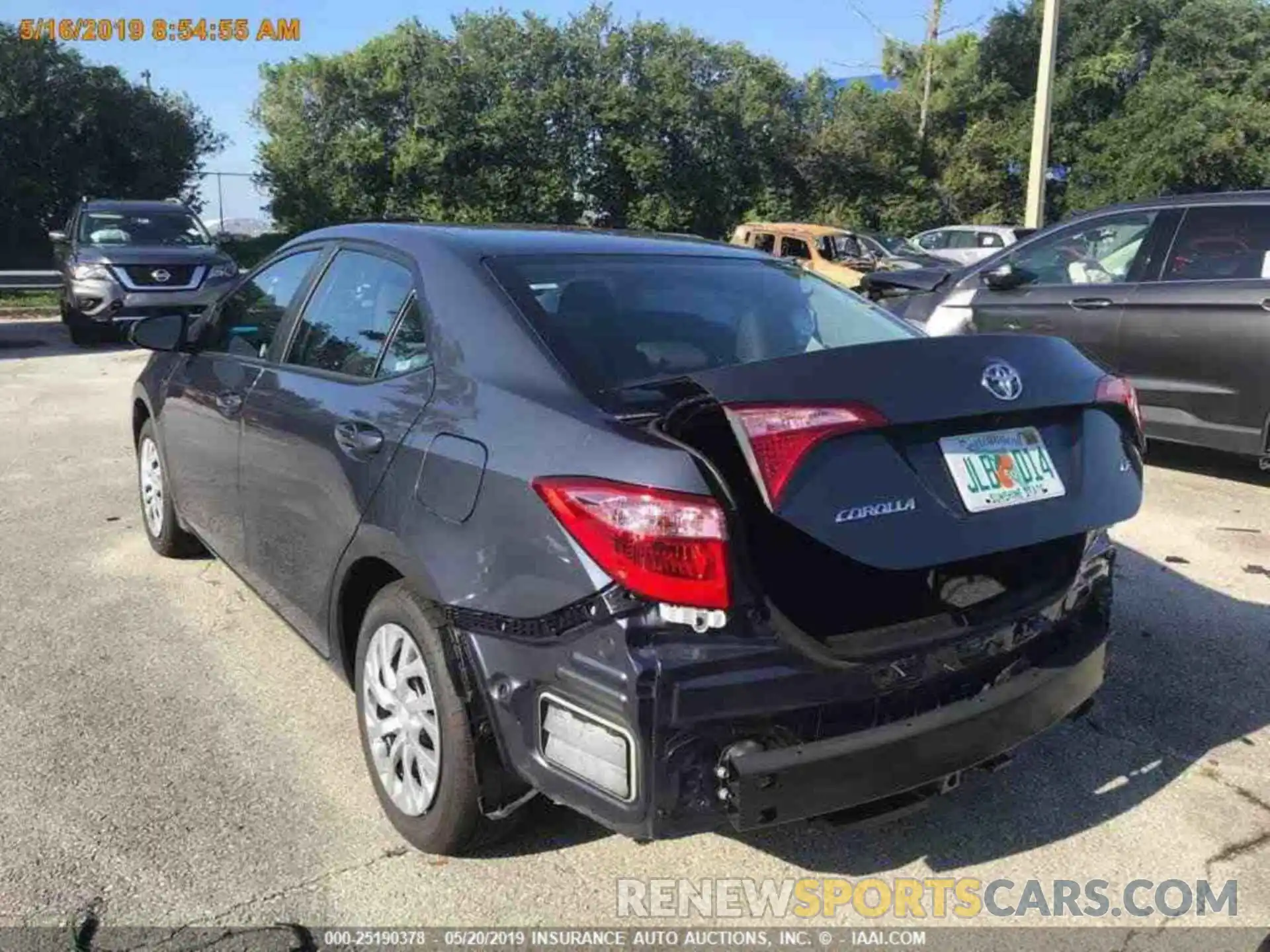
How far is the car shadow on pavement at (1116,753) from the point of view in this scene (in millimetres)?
2898

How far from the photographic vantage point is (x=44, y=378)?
11.2 m

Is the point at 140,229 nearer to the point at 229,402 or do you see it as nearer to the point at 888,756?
the point at 229,402

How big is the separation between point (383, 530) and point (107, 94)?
2746 cm

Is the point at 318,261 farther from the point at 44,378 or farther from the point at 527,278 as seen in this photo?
the point at 44,378

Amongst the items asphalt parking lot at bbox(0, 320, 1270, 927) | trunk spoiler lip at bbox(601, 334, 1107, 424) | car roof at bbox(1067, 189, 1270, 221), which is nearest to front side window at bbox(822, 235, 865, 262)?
car roof at bbox(1067, 189, 1270, 221)

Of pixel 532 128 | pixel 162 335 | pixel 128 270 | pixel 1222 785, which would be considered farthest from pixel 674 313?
pixel 532 128

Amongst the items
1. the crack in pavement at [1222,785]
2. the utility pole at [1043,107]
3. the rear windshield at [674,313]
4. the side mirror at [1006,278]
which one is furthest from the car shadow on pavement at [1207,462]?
the utility pole at [1043,107]

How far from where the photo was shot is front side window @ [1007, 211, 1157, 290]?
686 cm

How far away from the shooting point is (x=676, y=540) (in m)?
2.22

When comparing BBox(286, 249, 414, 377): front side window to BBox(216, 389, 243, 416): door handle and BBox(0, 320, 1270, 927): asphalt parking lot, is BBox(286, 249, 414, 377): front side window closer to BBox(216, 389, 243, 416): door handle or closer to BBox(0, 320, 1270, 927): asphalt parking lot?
BBox(216, 389, 243, 416): door handle

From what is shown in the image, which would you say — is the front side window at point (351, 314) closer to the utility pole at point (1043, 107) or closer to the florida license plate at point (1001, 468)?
the florida license plate at point (1001, 468)

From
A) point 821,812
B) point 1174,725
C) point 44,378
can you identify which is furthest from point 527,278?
point 44,378

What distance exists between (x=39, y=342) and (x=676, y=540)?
14.7 metres

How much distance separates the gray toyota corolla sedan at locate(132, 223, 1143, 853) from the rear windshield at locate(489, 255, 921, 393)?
0.04 feet
